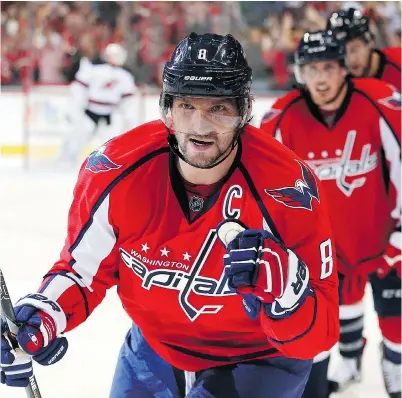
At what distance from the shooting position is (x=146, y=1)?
7.59 metres

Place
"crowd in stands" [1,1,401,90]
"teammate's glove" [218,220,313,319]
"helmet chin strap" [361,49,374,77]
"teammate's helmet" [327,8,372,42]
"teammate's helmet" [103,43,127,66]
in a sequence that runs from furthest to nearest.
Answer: "teammate's helmet" [103,43,127,66]
"crowd in stands" [1,1,401,90]
"helmet chin strap" [361,49,374,77]
"teammate's helmet" [327,8,372,42]
"teammate's glove" [218,220,313,319]

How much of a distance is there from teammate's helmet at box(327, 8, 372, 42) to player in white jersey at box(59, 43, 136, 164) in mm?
4502

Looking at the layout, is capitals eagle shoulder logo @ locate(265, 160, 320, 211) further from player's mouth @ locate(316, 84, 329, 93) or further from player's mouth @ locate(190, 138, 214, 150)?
player's mouth @ locate(316, 84, 329, 93)

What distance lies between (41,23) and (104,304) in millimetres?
4666

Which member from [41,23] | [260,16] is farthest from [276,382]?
[41,23]

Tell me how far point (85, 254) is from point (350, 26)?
1554 millimetres

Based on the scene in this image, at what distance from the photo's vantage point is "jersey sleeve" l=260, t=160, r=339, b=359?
1.50 m

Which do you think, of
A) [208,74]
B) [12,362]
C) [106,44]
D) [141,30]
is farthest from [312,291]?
[106,44]

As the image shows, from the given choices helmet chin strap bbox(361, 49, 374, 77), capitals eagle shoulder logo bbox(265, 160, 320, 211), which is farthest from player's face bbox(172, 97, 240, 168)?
helmet chin strap bbox(361, 49, 374, 77)

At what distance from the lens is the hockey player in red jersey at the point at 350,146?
2549mm

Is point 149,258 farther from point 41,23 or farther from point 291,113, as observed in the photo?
point 41,23

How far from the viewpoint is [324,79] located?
2.55 m

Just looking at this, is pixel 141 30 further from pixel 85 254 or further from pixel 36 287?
pixel 85 254

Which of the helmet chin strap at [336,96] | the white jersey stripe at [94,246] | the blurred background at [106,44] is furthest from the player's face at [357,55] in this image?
the blurred background at [106,44]
